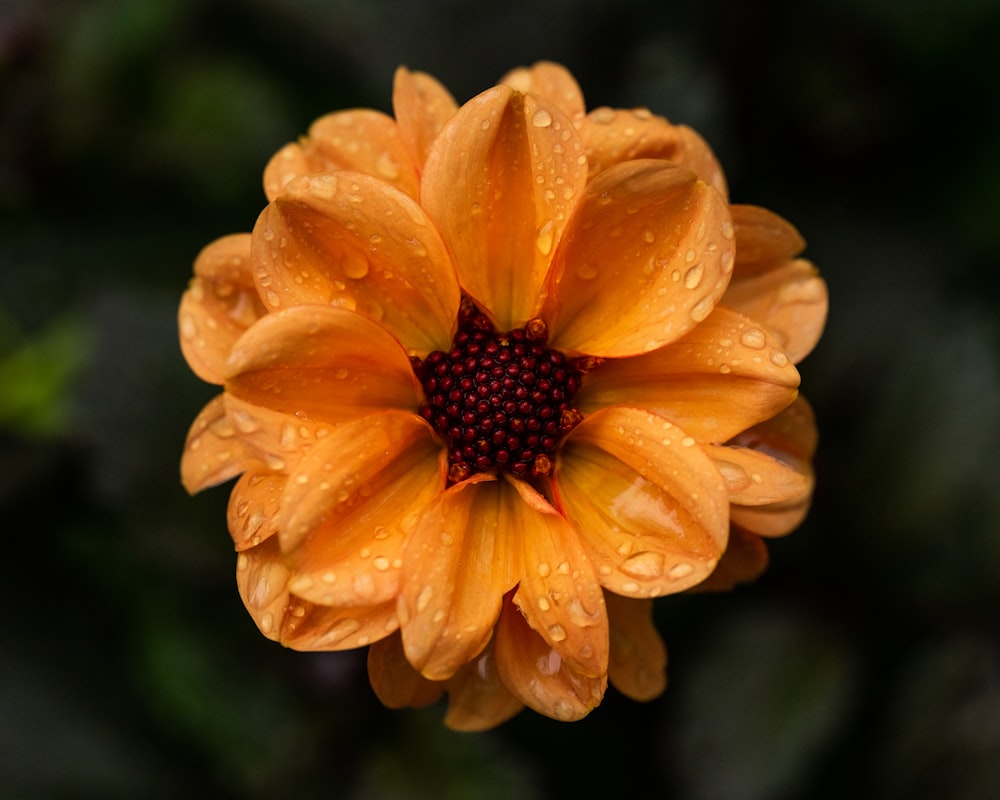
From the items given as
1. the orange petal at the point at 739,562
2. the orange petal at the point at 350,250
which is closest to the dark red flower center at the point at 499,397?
the orange petal at the point at 350,250

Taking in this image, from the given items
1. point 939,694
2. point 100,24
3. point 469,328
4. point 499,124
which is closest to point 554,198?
Result: point 499,124

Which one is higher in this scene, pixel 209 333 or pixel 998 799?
pixel 209 333

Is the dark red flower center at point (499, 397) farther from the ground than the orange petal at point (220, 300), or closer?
closer

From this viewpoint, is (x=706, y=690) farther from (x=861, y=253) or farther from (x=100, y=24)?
(x=100, y=24)

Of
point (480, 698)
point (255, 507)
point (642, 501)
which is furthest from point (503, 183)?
point (480, 698)

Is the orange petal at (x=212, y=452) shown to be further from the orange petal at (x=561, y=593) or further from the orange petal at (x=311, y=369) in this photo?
the orange petal at (x=561, y=593)

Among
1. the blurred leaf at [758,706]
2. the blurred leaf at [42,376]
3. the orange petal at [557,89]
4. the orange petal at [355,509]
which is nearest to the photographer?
the orange petal at [355,509]

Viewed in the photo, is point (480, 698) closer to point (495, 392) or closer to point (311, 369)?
point (495, 392)
